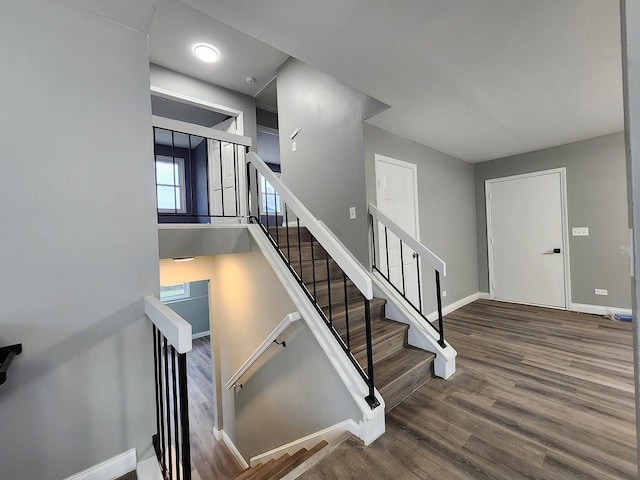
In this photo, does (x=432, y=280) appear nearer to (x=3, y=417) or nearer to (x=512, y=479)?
(x=512, y=479)

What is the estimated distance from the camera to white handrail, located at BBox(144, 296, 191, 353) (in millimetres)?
1009

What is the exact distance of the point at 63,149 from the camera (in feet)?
4.34

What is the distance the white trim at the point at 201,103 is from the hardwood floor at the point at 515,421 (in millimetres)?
4424

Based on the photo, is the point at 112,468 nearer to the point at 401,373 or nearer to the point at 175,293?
the point at 401,373

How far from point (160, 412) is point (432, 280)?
11.3ft

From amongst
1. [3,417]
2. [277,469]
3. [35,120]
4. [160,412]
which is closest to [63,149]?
[35,120]

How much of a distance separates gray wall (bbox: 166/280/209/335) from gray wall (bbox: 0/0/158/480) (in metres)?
5.66

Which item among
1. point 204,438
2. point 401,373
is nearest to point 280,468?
point 401,373

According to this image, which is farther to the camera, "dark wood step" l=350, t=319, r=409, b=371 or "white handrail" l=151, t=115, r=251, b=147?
"dark wood step" l=350, t=319, r=409, b=371

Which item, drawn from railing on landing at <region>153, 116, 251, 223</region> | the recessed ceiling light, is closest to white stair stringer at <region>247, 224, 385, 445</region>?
railing on landing at <region>153, 116, 251, 223</region>

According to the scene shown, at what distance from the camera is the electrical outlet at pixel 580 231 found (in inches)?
156

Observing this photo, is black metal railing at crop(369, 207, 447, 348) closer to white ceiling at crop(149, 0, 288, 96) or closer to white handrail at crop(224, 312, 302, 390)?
white handrail at crop(224, 312, 302, 390)

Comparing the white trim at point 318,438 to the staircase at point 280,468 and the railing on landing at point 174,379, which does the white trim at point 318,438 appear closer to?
the staircase at point 280,468

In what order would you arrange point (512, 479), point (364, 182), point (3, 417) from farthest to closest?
1. point (364, 182)
2. point (512, 479)
3. point (3, 417)
